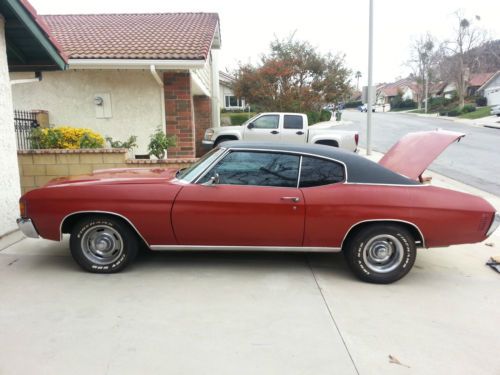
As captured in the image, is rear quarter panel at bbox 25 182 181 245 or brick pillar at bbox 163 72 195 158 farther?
brick pillar at bbox 163 72 195 158

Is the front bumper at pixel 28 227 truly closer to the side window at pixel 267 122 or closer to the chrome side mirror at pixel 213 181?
the chrome side mirror at pixel 213 181

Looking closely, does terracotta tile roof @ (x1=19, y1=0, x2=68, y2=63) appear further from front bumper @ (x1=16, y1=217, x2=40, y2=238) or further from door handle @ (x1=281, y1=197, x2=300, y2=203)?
door handle @ (x1=281, y1=197, x2=300, y2=203)

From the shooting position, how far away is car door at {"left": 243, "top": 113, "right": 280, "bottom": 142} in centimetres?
1426

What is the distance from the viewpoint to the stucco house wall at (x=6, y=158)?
5.53m

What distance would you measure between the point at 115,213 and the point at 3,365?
1757mm

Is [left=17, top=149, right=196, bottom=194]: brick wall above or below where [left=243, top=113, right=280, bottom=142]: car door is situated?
below

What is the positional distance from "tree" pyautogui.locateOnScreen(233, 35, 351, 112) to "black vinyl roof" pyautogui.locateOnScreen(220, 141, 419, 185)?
66.1ft

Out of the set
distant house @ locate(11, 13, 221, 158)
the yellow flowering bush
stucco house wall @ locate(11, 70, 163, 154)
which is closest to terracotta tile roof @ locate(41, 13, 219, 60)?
distant house @ locate(11, 13, 221, 158)

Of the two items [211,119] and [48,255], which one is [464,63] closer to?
[211,119]

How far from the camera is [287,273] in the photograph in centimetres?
463

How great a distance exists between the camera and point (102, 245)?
4.48 m

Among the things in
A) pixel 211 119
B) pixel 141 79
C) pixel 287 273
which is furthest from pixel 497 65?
pixel 287 273

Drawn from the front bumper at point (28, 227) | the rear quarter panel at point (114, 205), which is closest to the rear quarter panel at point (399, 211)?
the rear quarter panel at point (114, 205)

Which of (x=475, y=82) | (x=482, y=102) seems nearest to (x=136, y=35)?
(x=482, y=102)
